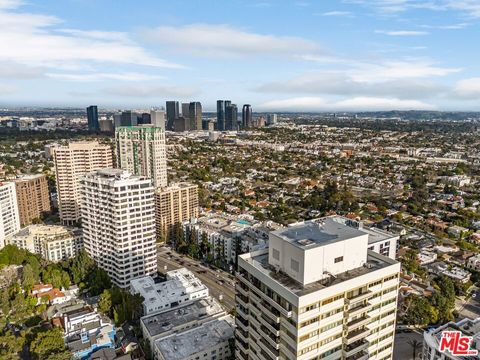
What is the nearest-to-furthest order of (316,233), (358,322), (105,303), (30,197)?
1. (358,322)
2. (316,233)
3. (105,303)
4. (30,197)

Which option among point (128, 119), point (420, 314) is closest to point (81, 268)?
point (420, 314)

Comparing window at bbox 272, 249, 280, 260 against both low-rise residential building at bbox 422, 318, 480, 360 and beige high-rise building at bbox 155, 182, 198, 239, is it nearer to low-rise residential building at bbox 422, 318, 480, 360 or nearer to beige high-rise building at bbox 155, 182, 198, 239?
low-rise residential building at bbox 422, 318, 480, 360

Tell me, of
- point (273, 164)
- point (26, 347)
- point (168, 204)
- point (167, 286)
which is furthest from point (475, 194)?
point (26, 347)

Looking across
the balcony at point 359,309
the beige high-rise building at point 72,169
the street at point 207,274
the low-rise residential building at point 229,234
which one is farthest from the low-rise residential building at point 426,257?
the beige high-rise building at point 72,169

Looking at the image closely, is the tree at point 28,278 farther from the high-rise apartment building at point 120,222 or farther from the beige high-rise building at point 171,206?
the beige high-rise building at point 171,206

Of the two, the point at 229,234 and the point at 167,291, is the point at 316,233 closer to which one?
the point at 167,291

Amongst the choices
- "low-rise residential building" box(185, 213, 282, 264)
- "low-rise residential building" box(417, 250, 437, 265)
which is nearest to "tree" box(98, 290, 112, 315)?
"low-rise residential building" box(185, 213, 282, 264)
